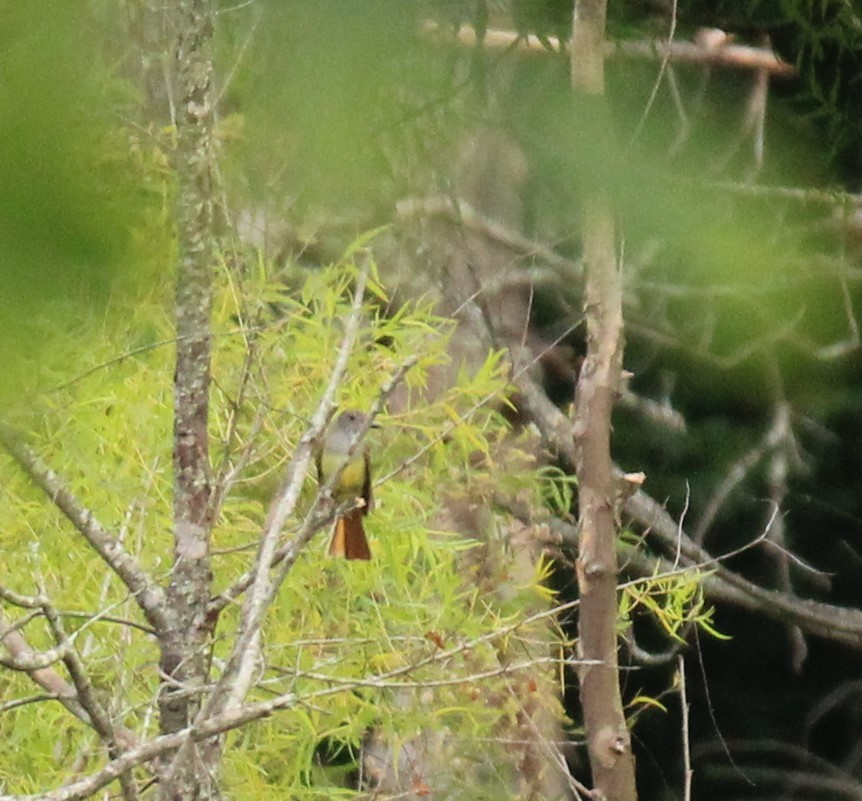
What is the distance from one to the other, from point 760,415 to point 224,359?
14.6 inches

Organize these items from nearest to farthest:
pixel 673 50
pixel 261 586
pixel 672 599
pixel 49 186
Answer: pixel 49 186, pixel 261 586, pixel 673 50, pixel 672 599

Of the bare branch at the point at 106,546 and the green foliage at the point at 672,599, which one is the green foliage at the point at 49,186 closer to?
the bare branch at the point at 106,546

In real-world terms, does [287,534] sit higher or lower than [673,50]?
lower

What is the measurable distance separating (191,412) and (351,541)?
327 mm

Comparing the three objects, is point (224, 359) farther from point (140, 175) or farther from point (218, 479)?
point (140, 175)

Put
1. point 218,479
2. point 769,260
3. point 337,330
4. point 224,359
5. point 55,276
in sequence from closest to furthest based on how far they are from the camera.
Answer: point 55,276
point 769,260
point 218,479
point 224,359
point 337,330

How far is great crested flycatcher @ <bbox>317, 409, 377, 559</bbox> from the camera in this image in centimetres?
81

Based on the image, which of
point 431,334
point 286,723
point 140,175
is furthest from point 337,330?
point 140,175

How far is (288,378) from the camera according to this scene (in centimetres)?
93

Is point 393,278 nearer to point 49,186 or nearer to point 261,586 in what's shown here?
point 261,586

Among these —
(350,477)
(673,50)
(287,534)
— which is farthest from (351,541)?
(673,50)

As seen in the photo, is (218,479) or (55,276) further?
(218,479)

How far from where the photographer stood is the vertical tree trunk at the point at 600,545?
87cm

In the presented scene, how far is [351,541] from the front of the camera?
0.95 metres
